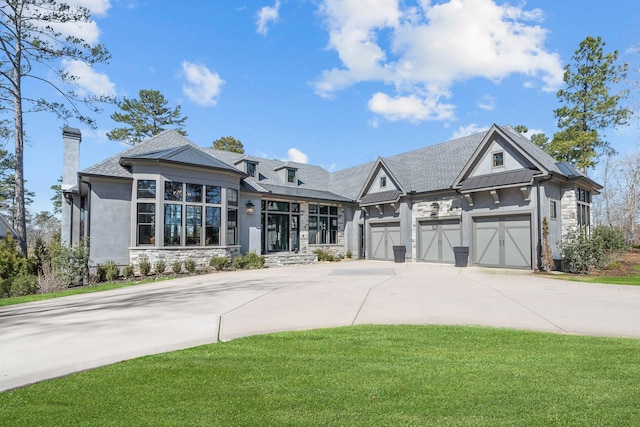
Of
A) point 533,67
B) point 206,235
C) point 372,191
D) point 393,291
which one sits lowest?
point 393,291

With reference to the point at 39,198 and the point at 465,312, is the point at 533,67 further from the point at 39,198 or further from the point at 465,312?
the point at 39,198

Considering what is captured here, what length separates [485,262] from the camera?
16.2 m

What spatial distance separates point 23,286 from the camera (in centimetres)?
1113

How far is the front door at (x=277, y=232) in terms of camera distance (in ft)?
69.1

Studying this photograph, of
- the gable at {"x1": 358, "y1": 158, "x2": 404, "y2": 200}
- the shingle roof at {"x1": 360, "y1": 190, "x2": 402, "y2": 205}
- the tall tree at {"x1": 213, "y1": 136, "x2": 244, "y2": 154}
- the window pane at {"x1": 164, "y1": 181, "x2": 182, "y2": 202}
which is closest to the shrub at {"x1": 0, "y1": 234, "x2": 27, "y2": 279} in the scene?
the window pane at {"x1": 164, "y1": 181, "x2": 182, "y2": 202}

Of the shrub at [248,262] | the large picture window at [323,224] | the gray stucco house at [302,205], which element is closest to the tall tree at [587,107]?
the gray stucco house at [302,205]

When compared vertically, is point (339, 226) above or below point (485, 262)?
above

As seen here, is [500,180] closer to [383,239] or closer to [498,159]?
[498,159]

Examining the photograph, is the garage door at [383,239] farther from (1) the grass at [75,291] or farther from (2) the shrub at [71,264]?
(2) the shrub at [71,264]

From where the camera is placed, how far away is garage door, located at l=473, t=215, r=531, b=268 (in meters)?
15.0

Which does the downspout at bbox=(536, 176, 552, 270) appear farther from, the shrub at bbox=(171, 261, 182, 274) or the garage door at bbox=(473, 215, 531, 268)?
the shrub at bbox=(171, 261, 182, 274)

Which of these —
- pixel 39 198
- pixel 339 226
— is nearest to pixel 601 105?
pixel 339 226

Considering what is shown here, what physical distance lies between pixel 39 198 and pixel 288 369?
47.3 metres

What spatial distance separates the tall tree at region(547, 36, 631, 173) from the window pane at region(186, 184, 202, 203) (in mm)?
26894
